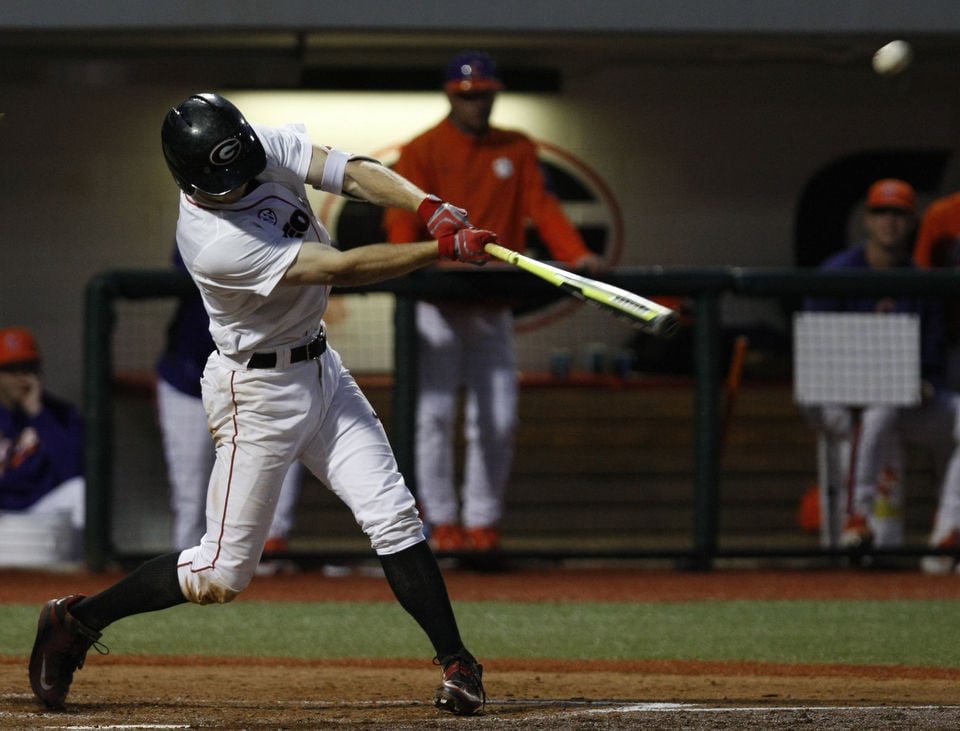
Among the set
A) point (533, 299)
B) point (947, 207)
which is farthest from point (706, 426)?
point (947, 207)

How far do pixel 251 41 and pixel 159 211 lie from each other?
1.09 m

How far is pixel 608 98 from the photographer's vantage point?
8266mm

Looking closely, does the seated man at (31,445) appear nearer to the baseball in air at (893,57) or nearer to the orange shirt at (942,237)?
the orange shirt at (942,237)

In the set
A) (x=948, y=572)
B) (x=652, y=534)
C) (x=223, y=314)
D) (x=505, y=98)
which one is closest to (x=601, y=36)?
(x=505, y=98)

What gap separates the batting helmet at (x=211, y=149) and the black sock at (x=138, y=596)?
0.96m

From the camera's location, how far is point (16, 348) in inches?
281

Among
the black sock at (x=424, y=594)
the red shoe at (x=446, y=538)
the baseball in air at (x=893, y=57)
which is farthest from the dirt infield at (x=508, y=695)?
the baseball in air at (x=893, y=57)

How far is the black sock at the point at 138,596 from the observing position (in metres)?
4.16

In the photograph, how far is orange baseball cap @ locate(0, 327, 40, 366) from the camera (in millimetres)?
7129

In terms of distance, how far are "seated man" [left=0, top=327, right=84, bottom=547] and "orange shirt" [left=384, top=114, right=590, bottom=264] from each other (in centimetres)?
175

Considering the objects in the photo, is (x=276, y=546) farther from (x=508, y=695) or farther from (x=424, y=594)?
(x=424, y=594)

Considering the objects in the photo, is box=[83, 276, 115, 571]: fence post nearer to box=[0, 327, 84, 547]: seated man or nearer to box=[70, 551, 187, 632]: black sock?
box=[0, 327, 84, 547]: seated man

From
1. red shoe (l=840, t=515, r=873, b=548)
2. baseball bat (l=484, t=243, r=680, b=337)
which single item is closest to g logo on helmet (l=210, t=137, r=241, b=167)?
baseball bat (l=484, t=243, r=680, b=337)

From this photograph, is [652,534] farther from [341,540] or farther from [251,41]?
[251,41]
